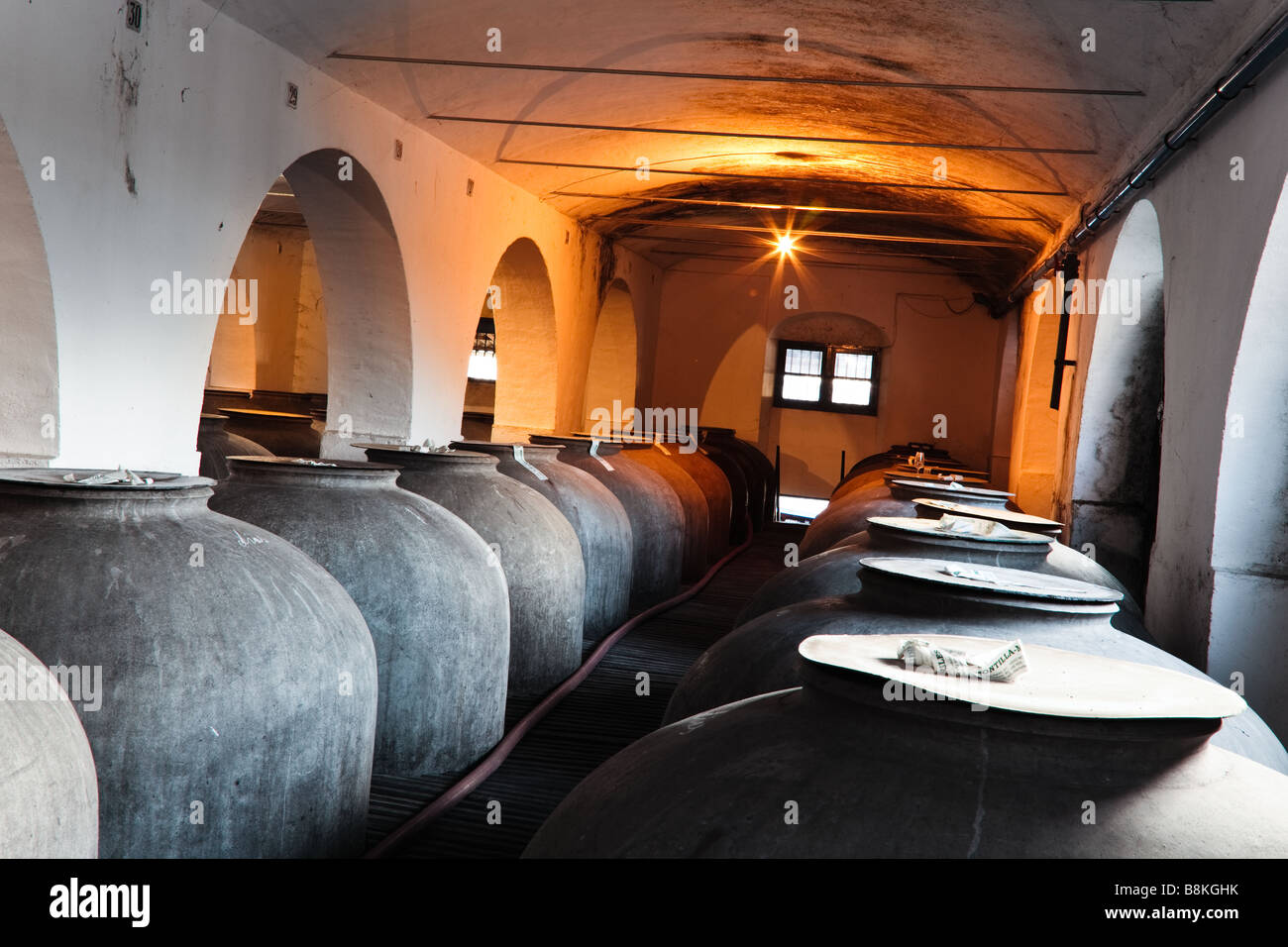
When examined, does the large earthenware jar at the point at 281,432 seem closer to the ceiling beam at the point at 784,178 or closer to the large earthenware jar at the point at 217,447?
the large earthenware jar at the point at 217,447

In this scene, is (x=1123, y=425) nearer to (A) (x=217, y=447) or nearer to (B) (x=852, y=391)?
(A) (x=217, y=447)

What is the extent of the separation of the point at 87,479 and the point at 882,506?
5.35 metres

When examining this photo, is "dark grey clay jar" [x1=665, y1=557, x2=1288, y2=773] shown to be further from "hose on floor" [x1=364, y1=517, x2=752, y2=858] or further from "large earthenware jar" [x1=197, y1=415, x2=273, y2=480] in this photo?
"large earthenware jar" [x1=197, y1=415, x2=273, y2=480]

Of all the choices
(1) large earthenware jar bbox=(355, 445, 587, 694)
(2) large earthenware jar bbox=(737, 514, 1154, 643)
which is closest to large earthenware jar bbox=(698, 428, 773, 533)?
(1) large earthenware jar bbox=(355, 445, 587, 694)

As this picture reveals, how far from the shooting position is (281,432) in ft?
41.8

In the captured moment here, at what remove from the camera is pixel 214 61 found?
7.73 metres

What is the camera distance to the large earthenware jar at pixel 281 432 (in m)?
12.7

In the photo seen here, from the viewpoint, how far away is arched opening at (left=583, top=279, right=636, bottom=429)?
2144cm

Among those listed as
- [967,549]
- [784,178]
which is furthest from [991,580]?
[784,178]

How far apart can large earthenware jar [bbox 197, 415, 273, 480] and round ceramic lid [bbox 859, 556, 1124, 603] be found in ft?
22.1
